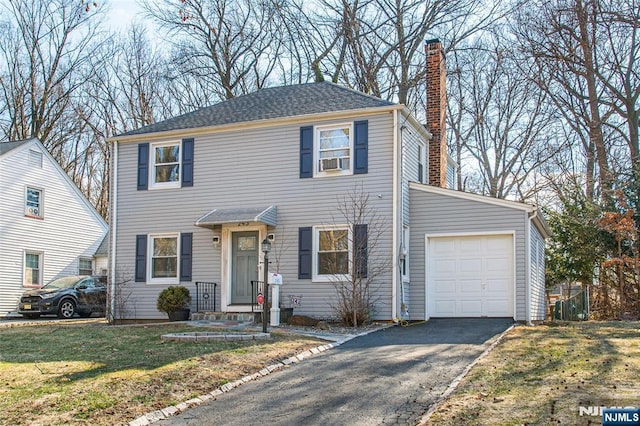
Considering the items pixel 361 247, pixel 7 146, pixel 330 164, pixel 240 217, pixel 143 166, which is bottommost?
pixel 361 247

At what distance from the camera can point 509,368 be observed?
901 cm

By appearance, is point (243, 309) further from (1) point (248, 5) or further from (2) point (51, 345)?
(1) point (248, 5)

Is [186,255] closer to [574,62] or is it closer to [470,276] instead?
[470,276]

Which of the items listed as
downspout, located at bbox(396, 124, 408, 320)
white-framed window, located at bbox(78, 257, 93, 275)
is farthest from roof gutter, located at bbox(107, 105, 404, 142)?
white-framed window, located at bbox(78, 257, 93, 275)

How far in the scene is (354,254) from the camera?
15438 millimetres

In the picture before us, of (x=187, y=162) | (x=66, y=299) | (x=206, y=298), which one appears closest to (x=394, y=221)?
(x=206, y=298)

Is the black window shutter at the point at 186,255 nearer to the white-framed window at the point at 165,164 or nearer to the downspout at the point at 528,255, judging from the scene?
the white-framed window at the point at 165,164

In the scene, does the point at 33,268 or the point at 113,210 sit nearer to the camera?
the point at 113,210

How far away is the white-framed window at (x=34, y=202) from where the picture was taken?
81.5ft

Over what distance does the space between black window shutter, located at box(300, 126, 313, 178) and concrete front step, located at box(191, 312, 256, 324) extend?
3.65 metres

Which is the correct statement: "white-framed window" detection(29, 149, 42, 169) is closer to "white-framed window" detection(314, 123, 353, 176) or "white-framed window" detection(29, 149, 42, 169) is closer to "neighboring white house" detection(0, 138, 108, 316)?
"neighboring white house" detection(0, 138, 108, 316)

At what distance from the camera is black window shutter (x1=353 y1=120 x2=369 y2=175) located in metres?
16.4

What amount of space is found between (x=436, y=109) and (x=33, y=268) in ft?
51.7

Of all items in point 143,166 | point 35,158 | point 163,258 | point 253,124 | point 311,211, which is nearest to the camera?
point 311,211
